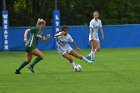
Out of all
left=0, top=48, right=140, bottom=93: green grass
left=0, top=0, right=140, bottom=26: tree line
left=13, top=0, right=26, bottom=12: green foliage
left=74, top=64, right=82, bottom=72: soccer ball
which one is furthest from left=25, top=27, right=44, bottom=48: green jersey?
left=13, top=0, right=26, bottom=12: green foliage

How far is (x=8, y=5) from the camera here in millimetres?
44000

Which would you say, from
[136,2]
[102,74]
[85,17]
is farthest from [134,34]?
[102,74]

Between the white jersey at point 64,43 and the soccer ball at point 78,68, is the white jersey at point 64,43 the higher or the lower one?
the higher one

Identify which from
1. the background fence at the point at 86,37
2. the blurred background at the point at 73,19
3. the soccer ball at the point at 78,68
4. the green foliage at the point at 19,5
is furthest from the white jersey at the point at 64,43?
the green foliage at the point at 19,5

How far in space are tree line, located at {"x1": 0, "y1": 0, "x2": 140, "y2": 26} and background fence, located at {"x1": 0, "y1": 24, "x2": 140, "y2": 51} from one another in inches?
225

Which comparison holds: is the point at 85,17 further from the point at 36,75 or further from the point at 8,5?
the point at 36,75

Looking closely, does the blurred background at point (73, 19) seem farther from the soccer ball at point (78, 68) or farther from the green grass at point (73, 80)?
the soccer ball at point (78, 68)

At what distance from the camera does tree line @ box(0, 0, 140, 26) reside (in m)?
44.5

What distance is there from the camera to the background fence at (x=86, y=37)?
38.2 metres

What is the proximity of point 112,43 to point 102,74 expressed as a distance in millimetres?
20918

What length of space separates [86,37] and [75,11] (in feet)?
31.9

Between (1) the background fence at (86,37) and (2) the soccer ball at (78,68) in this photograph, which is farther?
(1) the background fence at (86,37)

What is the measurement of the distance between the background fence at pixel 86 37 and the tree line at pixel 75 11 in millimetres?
5711

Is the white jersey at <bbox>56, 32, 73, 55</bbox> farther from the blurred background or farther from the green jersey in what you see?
the blurred background
